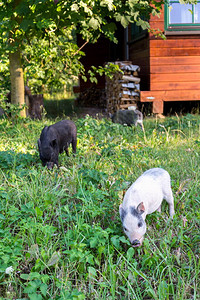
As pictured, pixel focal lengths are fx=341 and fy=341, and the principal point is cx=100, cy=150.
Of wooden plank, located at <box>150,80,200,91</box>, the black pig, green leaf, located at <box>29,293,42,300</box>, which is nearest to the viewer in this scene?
green leaf, located at <box>29,293,42,300</box>

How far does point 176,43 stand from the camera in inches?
343

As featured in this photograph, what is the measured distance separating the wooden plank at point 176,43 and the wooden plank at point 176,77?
2.34 feet

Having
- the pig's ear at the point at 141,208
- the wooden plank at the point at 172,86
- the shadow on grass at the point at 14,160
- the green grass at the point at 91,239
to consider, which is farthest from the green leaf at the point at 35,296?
the wooden plank at the point at 172,86

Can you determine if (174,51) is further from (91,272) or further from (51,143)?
(91,272)

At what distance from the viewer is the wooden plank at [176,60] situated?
28.5 ft

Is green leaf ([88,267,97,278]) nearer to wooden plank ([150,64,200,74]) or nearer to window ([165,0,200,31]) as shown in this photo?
wooden plank ([150,64,200,74])

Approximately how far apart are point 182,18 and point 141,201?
7214 mm

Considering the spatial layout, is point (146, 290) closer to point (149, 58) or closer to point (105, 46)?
point (149, 58)

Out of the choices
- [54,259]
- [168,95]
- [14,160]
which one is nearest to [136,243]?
[54,259]

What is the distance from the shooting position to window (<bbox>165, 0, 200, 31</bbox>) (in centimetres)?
855

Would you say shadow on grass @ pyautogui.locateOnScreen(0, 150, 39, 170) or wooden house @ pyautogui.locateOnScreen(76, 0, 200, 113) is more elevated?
wooden house @ pyautogui.locateOnScreen(76, 0, 200, 113)

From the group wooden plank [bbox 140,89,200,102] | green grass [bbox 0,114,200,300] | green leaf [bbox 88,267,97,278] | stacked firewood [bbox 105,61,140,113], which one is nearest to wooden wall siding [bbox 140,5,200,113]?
wooden plank [bbox 140,89,200,102]

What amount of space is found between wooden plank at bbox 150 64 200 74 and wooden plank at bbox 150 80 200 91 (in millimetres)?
296

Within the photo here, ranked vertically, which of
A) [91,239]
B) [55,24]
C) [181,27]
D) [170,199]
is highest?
[181,27]
